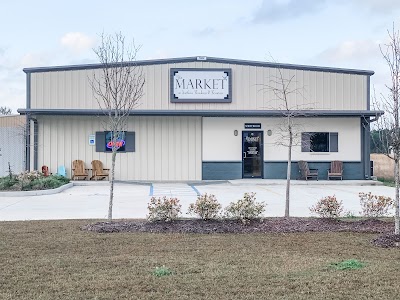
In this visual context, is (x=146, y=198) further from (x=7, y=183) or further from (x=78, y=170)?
(x=78, y=170)

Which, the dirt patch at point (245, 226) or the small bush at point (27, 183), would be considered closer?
the dirt patch at point (245, 226)

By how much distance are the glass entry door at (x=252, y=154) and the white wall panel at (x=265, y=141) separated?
0.26 metres

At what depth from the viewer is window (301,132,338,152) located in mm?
23922

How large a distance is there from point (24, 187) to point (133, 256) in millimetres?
11787

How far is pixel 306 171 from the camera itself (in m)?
23.1

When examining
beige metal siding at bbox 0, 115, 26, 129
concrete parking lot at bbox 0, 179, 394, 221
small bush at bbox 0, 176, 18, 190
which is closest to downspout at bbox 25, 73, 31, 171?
beige metal siding at bbox 0, 115, 26, 129

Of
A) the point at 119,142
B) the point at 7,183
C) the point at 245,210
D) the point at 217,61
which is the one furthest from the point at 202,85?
the point at 245,210

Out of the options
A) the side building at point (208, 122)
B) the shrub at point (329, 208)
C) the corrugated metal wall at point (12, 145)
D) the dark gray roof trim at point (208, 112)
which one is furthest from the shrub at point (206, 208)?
the corrugated metal wall at point (12, 145)

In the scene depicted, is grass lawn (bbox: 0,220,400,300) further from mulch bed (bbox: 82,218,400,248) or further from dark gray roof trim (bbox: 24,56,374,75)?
dark gray roof trim (bbox: 24,56,374,75)

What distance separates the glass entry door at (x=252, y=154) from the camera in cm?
2388

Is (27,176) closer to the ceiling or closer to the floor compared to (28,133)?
closer to the floor

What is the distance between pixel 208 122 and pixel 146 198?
8454 millimetres

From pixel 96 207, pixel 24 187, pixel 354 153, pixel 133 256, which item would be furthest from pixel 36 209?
pixel 354 153

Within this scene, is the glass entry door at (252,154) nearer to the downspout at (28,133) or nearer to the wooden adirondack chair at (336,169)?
the wooden adirondack chair at (336,169)
